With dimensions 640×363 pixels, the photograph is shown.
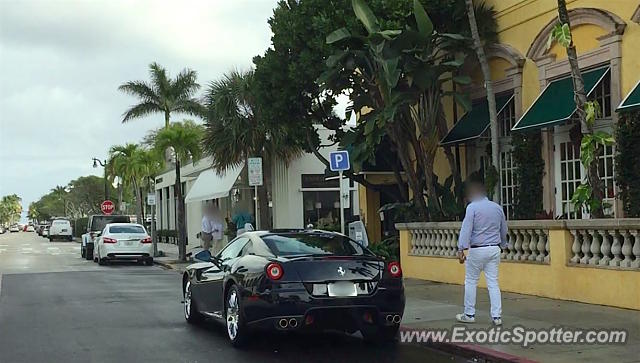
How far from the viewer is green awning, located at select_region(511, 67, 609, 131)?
13.0m

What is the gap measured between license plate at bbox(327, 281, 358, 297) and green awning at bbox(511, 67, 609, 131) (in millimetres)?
6341

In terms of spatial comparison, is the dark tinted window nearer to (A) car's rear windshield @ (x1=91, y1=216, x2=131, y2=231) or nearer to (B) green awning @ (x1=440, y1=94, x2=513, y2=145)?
(B) green awning @ (x1=440, y1=94, x2=513, y2=145)

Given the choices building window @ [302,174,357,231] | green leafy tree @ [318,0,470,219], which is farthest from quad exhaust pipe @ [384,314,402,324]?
building window @ [302,174,357,231]

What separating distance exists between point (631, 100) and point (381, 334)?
586 centimetres

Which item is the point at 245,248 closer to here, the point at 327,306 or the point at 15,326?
the point at 327,306

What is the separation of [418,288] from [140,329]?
19.0 feet

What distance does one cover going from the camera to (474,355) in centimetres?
805

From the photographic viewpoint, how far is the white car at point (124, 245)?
85.5 ft

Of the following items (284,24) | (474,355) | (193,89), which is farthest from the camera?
(193,89)

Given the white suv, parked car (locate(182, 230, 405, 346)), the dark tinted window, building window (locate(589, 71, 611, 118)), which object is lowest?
the white suv

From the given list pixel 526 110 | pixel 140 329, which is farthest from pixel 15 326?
pixel 526 110

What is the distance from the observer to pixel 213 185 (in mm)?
30609

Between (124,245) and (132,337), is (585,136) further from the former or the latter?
(124,245)

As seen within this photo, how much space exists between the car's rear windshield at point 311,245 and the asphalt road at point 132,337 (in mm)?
1157
